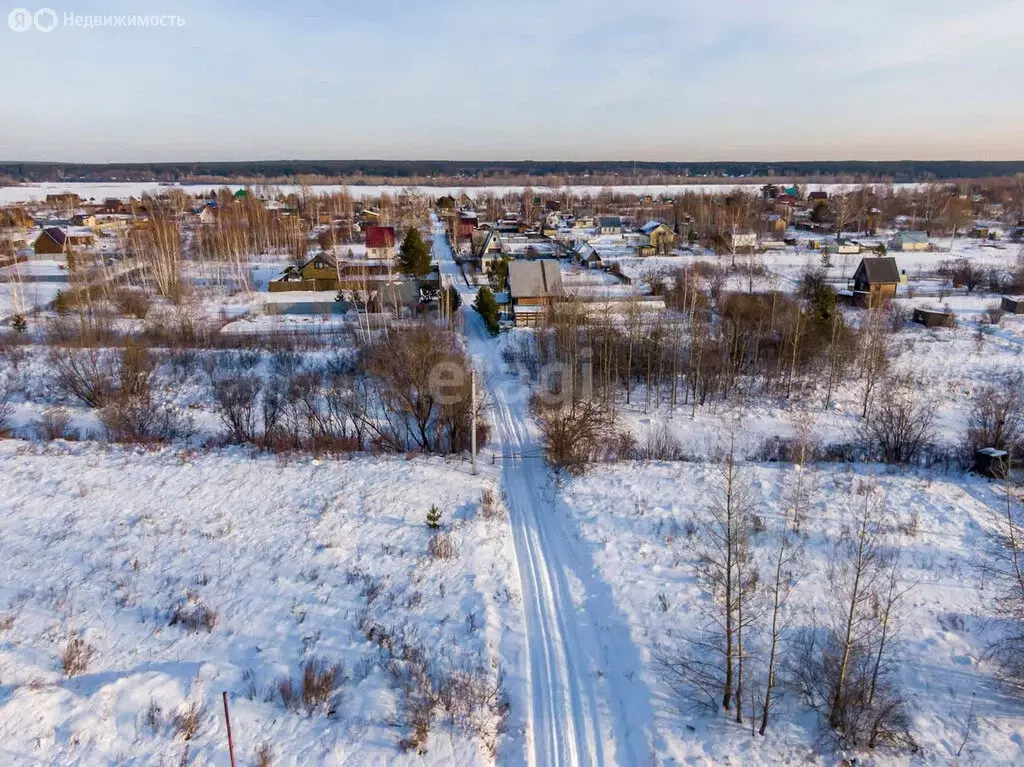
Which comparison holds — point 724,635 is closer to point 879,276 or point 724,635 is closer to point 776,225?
point 879,276

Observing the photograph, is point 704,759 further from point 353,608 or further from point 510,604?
point 353,608

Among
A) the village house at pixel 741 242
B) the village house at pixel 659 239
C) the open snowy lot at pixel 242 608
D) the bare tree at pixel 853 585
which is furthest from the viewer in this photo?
the village house at pixel 659 239

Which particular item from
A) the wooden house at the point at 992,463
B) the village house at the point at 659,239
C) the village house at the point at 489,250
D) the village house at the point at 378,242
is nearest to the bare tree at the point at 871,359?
the wooden house at the point at 992,463

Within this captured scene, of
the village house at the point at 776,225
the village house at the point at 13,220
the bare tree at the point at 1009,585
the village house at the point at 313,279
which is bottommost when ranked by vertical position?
the bare tree at the point at 1009,585

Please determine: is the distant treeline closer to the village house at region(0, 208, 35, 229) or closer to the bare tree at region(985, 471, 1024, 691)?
the village house at region(0, 208, 35, 229)

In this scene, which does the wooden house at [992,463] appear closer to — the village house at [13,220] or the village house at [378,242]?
the village house at [378,242]

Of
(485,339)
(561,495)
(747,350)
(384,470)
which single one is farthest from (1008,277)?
(384,470)

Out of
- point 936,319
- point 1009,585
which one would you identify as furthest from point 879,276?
point 1009,585
